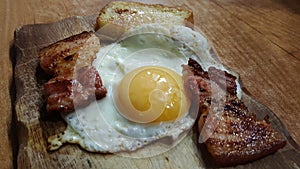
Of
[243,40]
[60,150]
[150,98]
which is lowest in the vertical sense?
[60,150]

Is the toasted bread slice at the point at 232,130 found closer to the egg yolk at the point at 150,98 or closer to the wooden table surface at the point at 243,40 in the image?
the egg yolk at the point at 150,98

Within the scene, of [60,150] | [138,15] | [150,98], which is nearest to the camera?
[60,150]

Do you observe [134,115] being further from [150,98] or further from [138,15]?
[138,15]

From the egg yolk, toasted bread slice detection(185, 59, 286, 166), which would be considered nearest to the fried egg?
the egg yolk

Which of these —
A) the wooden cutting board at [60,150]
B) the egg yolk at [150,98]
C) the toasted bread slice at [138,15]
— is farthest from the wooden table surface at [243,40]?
the egg yolk at [150,98]

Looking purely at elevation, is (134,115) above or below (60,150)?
above

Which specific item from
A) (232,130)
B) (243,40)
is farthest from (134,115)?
(243,40)

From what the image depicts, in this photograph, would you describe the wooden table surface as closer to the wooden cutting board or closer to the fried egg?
the wooden cutting board
